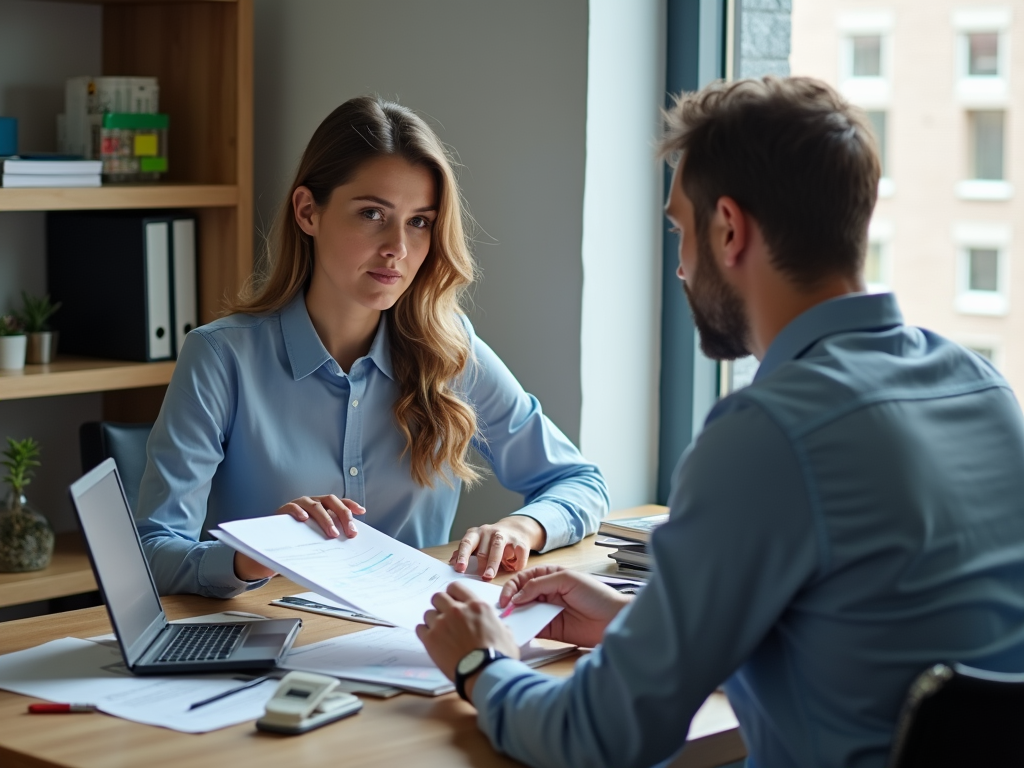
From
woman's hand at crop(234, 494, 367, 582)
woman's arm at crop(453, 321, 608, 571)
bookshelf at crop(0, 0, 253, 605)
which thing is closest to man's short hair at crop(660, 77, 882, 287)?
woman's hand at crop(234, 494, 367, 582)

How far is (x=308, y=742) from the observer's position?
1.27 m

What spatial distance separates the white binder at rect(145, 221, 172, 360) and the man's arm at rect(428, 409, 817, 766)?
1.94 metres

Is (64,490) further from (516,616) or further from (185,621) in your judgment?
(516,616)

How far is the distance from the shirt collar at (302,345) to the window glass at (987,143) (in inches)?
43.2

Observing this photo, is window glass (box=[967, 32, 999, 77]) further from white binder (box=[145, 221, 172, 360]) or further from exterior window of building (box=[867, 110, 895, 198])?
white binder (box=[145, 221, 172, 360])

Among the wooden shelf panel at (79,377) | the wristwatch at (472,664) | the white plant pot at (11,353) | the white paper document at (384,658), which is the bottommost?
the white paper document at (384,658)

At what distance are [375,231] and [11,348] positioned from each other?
106 centimetres

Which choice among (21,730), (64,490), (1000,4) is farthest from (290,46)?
(21,730)

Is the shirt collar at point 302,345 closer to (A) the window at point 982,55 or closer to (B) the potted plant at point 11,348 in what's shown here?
(B) the potted plant at point 11,348

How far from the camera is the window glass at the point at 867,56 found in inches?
91.1

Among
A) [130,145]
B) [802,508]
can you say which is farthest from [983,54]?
[130,145]

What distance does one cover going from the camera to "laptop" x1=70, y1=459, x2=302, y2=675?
1406 millimetres

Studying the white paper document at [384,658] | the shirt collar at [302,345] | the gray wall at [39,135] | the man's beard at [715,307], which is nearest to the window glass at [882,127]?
the shirt collar at [302,345]

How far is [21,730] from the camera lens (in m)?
1.29
